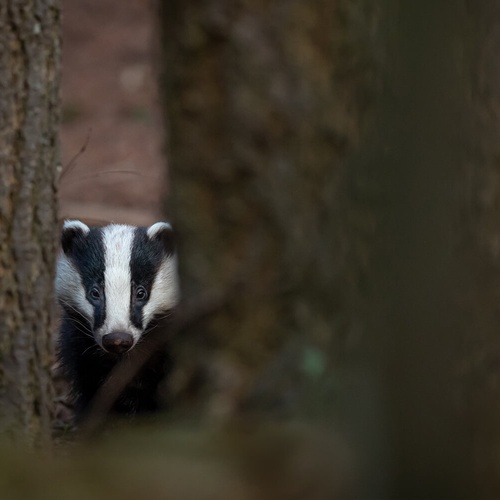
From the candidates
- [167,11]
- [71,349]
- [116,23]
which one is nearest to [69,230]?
[71,349]

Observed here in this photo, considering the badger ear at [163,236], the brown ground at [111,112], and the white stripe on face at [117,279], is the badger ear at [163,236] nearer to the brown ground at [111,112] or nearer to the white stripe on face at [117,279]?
the white stripe on face at [117,279]

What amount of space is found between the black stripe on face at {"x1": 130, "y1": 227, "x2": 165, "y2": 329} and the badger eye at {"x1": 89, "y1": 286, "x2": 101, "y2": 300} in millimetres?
181

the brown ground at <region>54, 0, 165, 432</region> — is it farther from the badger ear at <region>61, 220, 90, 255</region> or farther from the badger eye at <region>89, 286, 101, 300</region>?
the badger eye at <region>89, 286, 101, 300</region>

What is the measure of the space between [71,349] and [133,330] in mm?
503

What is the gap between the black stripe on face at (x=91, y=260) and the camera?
5.28 m

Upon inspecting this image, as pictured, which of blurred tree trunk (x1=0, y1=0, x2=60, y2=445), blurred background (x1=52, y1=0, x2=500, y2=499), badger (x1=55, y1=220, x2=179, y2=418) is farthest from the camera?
badger (x1=55, y1=220, x2=179, y2=418)

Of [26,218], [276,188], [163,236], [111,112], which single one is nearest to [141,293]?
[163,236]

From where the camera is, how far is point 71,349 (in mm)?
5379

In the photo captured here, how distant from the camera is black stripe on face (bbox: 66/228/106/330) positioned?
528 centimetres

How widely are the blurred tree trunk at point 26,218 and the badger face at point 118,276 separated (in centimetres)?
144

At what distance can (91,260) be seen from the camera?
5.42 metres

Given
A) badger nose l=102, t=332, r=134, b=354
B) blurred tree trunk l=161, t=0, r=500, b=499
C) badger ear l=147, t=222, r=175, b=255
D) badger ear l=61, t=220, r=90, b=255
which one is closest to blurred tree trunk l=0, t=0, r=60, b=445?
badger nose l=102, t=332, r=134, b=354

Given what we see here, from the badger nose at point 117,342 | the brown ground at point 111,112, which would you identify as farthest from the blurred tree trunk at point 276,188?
the brown ground at point 111,112

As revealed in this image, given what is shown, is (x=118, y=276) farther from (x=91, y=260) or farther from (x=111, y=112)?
(x=111, y=112)
